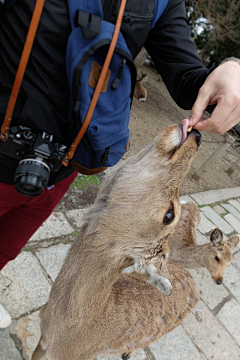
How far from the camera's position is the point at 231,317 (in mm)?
4176

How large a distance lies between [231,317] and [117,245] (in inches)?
A: 126

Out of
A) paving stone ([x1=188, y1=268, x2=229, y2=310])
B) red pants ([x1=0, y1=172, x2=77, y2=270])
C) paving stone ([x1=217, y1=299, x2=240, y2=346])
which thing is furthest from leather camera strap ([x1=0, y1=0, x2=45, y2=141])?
paving stone ([x1=217, y1=299, x2=240, y2=346])

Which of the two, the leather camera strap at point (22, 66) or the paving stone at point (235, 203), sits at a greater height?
the leather camera strap at point (22, 66)

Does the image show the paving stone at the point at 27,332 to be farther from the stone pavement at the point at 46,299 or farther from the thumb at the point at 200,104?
the thumb at the point at 200,104

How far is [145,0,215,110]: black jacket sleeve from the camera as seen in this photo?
184 centimetres

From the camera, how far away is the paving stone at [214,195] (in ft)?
21.3

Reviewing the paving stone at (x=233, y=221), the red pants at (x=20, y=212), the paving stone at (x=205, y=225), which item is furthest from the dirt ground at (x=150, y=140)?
the red pants at (x=20, y=212)

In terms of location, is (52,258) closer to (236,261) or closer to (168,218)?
(168,218)

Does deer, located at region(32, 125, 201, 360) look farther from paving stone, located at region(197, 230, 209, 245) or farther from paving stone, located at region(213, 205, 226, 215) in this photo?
paving stone, located at region(213, 205, 226, 215)

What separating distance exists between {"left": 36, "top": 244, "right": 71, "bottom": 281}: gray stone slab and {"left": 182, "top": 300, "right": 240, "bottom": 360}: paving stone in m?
1.79

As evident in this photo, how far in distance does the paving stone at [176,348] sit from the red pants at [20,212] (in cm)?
203

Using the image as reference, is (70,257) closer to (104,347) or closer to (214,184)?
(104,347)

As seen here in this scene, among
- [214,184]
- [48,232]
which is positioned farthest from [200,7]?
[48,232]

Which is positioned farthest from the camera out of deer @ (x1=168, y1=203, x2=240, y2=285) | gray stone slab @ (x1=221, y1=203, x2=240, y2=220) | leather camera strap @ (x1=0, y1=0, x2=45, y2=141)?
gray stone slab @ (x1=221, y1=203, x2=240, y2=220)
